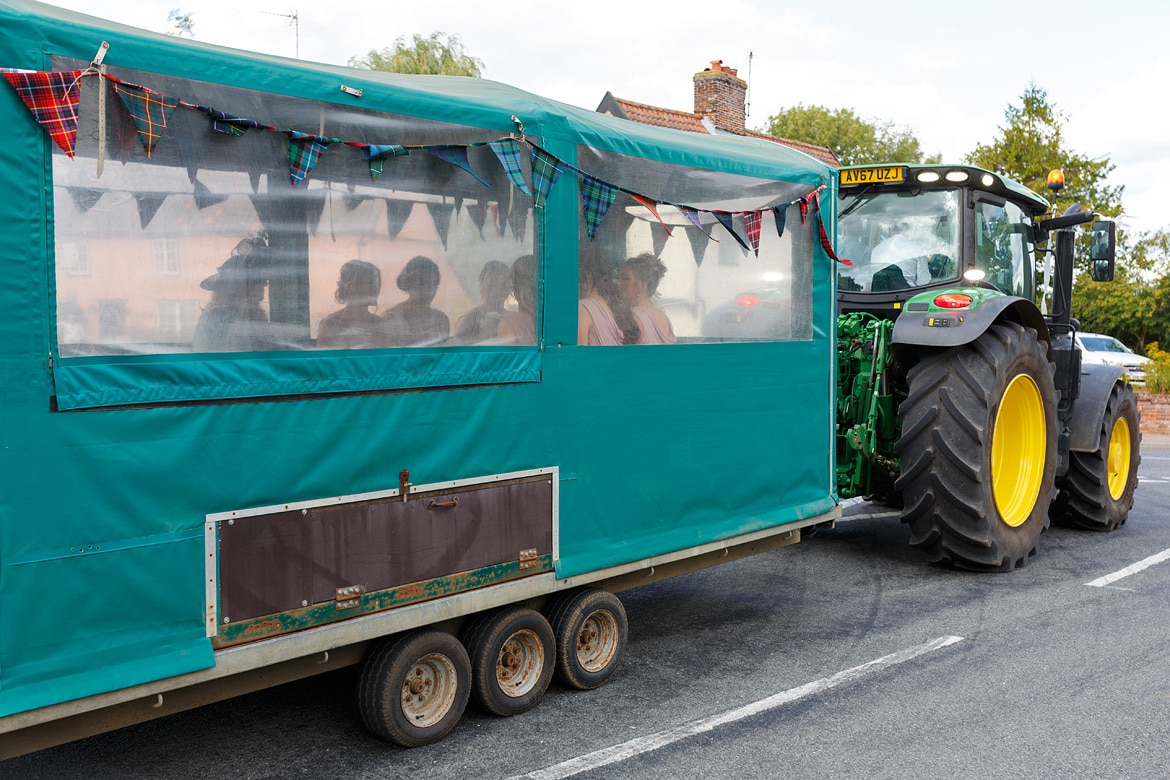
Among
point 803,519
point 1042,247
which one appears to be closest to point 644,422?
point 803,519

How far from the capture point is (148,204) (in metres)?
3.21

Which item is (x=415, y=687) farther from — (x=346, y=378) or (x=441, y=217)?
(x=441, y=217)

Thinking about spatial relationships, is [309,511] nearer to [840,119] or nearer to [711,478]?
[711,478]

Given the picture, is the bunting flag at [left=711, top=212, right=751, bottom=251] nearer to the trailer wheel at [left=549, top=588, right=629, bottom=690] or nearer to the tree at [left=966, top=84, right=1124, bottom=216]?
the trailer wheel at [left=549, top=588, right=629, bottom=690]

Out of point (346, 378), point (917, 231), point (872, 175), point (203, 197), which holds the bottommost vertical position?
point (346, 378)

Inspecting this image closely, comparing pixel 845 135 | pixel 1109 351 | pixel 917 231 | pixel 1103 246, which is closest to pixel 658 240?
pixel 917 231

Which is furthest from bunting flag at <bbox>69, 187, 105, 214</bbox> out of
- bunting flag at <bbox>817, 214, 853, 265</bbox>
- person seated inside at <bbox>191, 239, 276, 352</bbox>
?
bunting flag at <bbox>817, 214, 853, 265</bbox>

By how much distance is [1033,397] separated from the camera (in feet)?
24.1

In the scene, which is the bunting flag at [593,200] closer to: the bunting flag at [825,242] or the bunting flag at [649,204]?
the bunting flag at [649,204]

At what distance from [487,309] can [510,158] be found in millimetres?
614

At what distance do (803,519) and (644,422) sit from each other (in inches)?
55.9

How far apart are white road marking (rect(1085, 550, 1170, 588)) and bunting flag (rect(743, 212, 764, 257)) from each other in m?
3.52

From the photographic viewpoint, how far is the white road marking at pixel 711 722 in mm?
3900

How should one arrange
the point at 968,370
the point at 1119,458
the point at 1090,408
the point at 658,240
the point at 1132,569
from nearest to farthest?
the point at 658,240 < the point at 968,370 < the point at 1132,569 < the point at 1090,408 < the point at 1119,458
